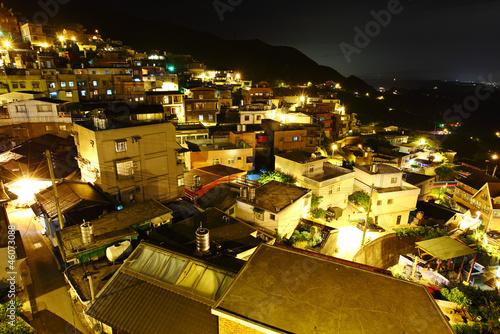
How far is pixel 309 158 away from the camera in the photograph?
25.8m

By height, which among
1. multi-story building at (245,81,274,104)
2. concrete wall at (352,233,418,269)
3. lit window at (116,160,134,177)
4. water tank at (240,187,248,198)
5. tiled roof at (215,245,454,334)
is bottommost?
concrete wall at (352,233,418,269)

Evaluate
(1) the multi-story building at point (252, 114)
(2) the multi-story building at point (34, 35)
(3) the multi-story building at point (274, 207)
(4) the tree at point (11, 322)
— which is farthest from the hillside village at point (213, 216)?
(2) the multi-story building at point (34, 35)

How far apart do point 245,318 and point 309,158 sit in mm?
20548

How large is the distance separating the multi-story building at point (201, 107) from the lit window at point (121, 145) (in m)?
20.8

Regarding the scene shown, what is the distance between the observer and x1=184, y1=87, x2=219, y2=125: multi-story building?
3906cm

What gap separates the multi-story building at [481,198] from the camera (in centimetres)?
2957

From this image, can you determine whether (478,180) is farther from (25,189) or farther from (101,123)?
(25,189)

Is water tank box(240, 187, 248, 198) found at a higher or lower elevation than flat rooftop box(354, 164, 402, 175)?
higher

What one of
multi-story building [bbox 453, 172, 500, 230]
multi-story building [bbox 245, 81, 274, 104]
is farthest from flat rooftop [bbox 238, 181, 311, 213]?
multi-story building [bbox 245, 81, 274, 104]

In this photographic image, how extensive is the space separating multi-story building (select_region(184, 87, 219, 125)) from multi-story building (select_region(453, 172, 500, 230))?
33.0 m

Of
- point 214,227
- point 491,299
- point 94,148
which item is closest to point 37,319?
point 214,227

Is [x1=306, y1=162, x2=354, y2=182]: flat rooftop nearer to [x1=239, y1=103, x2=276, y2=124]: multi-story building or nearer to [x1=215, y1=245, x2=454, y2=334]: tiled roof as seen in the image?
[x1=239, y1=103, x2=276, y2=124]: multi-story building

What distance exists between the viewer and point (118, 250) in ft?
38.8

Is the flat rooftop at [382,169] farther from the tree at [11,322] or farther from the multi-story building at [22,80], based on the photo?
the multi-story building at [22,80]
